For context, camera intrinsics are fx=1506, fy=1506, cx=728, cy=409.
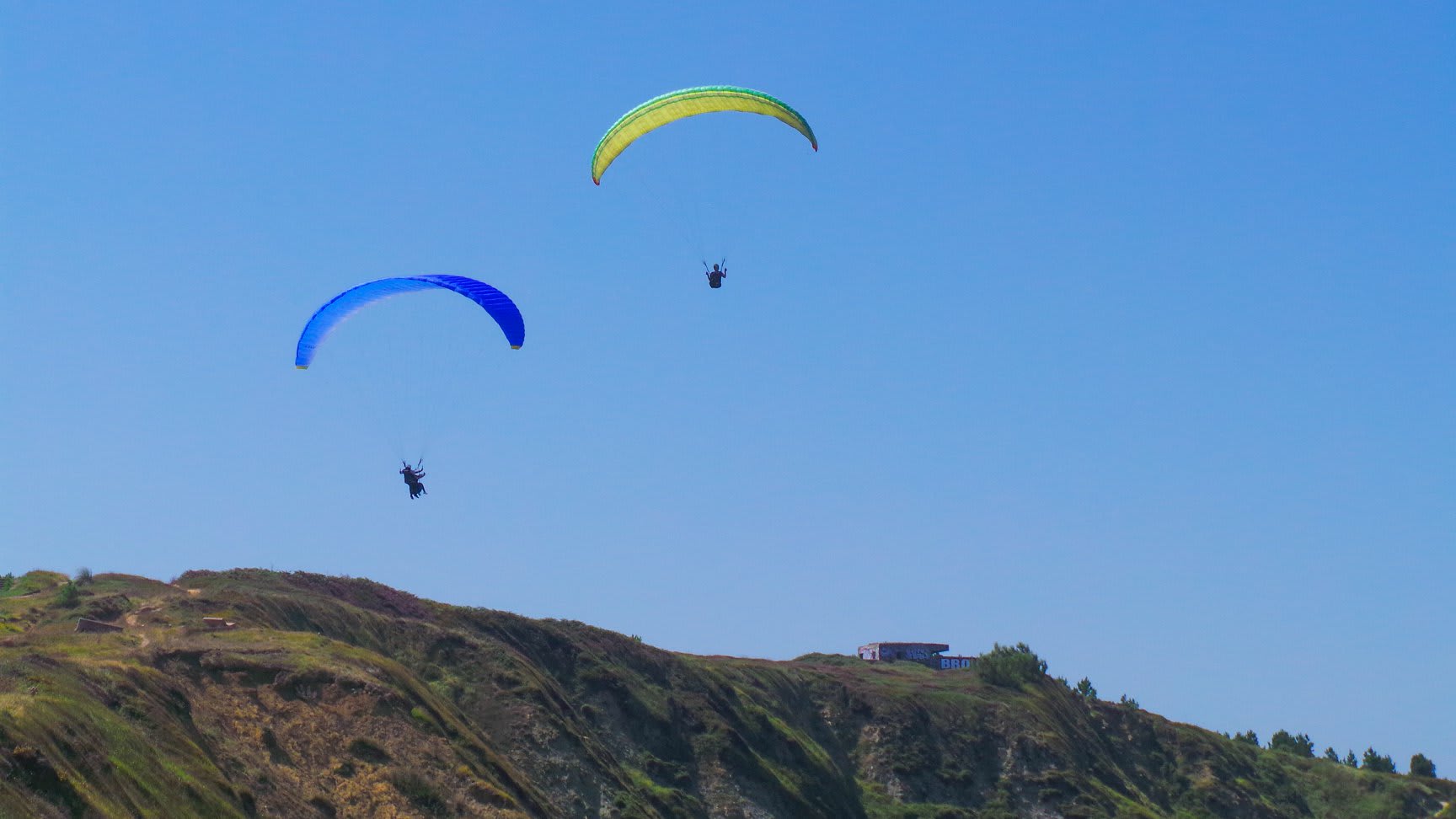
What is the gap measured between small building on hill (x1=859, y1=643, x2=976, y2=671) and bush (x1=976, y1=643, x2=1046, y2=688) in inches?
372

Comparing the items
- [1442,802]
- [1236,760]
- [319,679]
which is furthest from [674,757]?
[1442,802]

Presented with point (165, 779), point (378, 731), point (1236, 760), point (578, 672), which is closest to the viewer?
point (165, 779)

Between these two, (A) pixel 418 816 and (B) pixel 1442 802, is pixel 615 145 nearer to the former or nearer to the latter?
(A) pixel 418 816

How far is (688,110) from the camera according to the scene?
47062 millimetres

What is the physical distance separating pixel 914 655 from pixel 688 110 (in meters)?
66.7

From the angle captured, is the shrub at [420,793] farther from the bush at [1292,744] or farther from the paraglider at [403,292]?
the bush at [1292,744]

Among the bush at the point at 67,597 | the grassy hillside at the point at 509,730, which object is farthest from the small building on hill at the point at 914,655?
the bush at the point at 67,597

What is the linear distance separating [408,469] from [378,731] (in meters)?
9.80

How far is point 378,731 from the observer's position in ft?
141

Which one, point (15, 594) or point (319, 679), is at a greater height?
point (15, 594)

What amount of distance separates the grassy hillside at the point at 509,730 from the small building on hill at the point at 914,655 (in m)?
4.35

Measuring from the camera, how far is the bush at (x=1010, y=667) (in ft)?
301

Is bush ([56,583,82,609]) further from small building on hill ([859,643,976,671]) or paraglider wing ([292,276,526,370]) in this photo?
small building on hill ([859,643,976,671])

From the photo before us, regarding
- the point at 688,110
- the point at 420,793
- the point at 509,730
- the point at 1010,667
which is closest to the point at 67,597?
the point at 509,730
